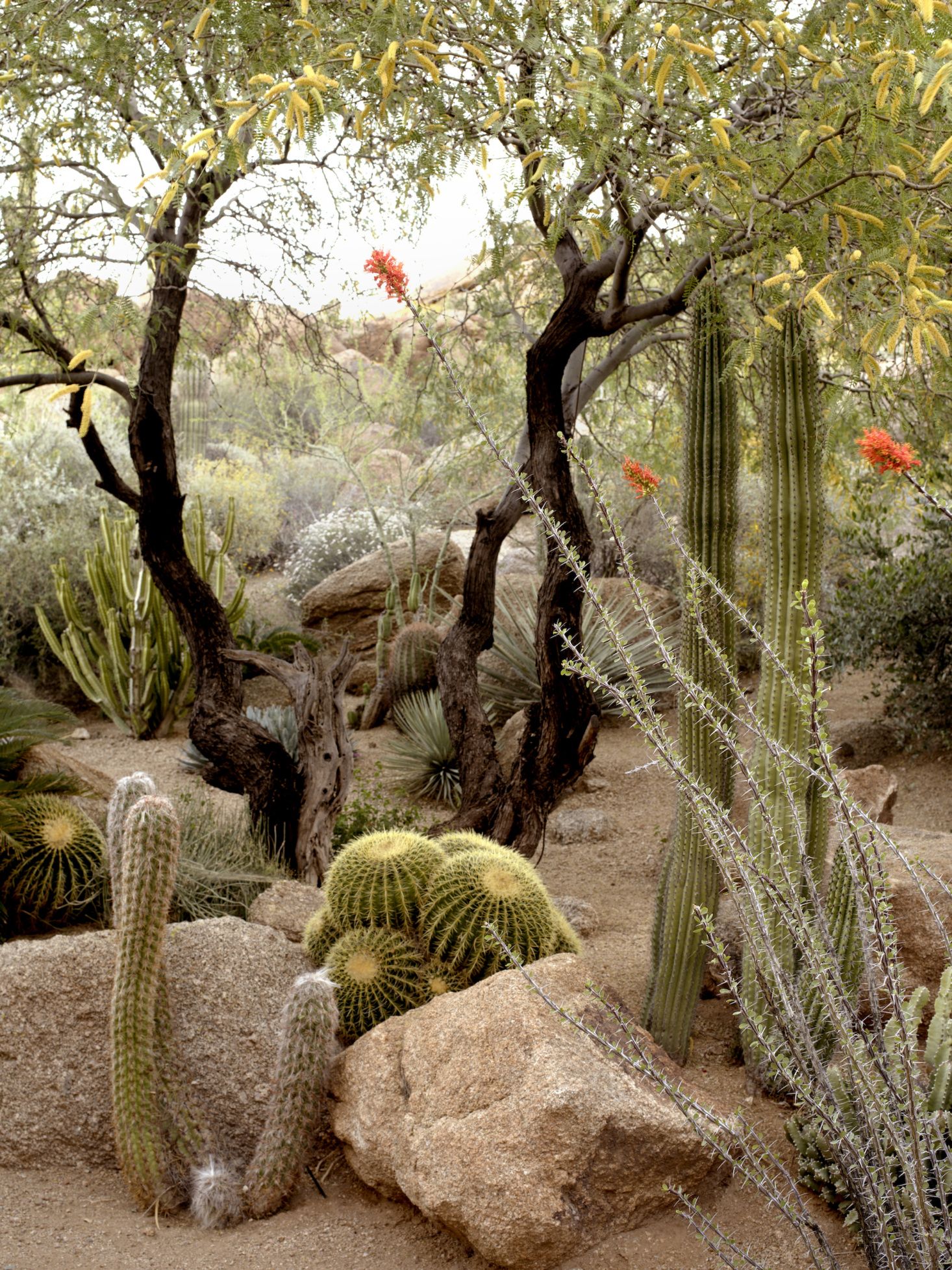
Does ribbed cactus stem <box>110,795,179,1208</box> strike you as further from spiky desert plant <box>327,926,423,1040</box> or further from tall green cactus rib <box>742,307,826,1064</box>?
tall green cactus rib <box>742,307,826,1064</box>

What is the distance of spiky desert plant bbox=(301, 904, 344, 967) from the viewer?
3758mm

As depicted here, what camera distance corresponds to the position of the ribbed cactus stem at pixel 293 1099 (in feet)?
9.73

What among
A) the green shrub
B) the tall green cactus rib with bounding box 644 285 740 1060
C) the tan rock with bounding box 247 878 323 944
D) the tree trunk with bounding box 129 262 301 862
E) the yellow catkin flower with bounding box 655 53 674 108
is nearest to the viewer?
the yellow catkin flower with bounding box 655 53 674 108

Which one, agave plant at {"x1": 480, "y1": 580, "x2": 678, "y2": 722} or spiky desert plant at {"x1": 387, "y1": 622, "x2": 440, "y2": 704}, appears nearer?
agave plant at {"x1": 480, "y1": 580, "x2": 678, "y2": 722}

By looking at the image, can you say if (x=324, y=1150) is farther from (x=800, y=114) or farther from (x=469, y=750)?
(x=800, y=114)

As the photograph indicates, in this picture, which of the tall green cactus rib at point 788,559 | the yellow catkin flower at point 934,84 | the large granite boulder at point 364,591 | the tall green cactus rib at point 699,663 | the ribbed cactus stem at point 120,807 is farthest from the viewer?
the large granite boulder at point 364,591

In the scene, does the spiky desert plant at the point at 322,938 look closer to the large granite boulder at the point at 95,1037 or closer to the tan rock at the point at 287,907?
the large granite boulder at the point at 95,1037

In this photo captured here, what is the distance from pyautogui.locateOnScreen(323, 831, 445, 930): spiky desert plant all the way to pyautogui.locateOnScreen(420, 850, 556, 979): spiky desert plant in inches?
2.6

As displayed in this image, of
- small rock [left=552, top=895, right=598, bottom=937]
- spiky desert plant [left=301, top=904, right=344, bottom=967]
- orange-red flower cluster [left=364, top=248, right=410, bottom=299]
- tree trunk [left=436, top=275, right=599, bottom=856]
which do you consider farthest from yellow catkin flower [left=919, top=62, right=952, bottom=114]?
small rock [left=552, top=895, right=598, bottom=937]

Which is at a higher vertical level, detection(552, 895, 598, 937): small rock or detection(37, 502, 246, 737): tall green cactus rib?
detection(37, 502, 246, 737): tall green cactus rib

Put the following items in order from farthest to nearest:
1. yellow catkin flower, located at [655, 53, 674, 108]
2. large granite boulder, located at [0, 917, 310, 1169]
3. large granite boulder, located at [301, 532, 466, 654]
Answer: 1. large granite boulder, located at [301, 532, 466, 654]
2. large granite boulder, located at [0, 917, 310, 1169]
3. yellow catkin flower, located at [655, 53, 674, 108]

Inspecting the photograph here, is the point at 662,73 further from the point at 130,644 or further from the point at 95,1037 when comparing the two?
the point at 130,644

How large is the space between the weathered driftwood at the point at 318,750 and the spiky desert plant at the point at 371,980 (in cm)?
182

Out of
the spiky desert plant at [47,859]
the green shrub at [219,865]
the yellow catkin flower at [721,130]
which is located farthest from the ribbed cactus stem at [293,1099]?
the yellow catkin flower at [721,130]
